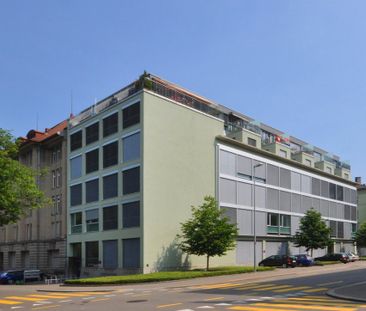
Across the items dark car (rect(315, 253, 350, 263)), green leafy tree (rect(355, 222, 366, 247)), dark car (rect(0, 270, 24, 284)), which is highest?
green leafy tree (rect(355, 222, 366, 247))

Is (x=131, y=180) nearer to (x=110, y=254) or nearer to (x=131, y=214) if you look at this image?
(x=131, y=214)

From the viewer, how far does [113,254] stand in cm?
5294

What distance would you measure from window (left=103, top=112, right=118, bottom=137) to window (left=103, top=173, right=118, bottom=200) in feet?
15.9

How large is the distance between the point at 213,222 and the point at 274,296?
25.9 metres

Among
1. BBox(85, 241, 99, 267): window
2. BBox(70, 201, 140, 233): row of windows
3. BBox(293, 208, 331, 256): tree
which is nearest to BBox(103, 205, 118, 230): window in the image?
BBox(70, 201, 140, 233): row of windows

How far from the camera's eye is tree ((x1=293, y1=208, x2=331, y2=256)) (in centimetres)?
6744

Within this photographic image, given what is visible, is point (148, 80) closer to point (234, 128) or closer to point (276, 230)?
point (234, 128)

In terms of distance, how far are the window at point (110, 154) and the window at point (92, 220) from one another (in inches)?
218

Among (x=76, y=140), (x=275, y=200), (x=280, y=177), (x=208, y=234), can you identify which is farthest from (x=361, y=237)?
(x=76, y=140)

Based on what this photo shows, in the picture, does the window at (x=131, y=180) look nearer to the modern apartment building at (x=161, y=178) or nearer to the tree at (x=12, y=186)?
the modern apartment building at (x=161, y=178)

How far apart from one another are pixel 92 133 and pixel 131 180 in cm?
1063

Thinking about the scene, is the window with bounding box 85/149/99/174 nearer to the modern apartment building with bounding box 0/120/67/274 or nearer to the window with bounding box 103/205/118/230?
the window with bounding box 103/205/118/230

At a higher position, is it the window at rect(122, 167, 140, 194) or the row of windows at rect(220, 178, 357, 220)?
the window at rect(122, 167, 140, 194)

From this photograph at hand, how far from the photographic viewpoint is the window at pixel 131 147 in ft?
168
